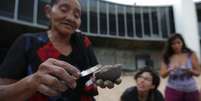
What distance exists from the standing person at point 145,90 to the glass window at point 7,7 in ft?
35.5

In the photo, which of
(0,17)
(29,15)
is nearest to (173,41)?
(0,17)

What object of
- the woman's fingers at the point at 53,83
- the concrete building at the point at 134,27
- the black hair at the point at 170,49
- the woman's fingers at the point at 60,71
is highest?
the concrete building at the point at 134,27

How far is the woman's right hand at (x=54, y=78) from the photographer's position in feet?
3.35

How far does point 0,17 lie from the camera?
1351 centimetres

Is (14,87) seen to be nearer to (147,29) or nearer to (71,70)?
(71,70)

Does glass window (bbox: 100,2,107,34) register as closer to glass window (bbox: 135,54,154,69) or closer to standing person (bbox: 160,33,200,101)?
glass window (bbox: 135,54,154,69)

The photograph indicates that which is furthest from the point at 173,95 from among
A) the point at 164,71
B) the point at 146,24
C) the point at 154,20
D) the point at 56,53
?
the point at 154,20

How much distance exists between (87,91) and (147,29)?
60.3 feet

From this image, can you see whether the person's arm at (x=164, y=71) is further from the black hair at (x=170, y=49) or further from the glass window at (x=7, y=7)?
the glass window at (x=7, y=7)

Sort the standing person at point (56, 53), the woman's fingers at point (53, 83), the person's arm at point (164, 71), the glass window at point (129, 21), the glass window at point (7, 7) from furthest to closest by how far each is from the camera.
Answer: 1. the glass window at point (129, 21)
2. the glass window at point (7, 7)
3. the person's arm at point (164, 71)
4. the standing person at point (56, 53)
5. the woman's fingers at point (53, 83)

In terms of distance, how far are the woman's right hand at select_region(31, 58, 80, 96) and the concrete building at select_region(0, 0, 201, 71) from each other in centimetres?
1603

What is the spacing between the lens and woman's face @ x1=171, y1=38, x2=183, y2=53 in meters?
4.27

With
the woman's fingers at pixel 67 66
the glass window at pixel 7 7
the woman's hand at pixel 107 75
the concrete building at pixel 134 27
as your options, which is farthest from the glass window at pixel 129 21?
the woman's fingers at pixel 67 66

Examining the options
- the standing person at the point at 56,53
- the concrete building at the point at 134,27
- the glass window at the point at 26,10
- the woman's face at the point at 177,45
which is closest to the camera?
the standing person at the point at 56,53
